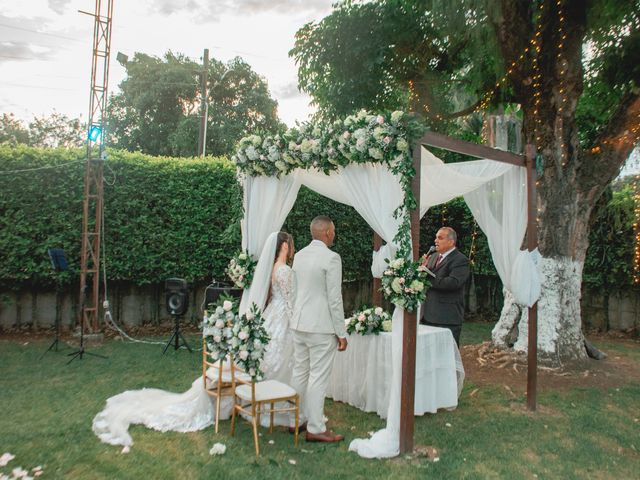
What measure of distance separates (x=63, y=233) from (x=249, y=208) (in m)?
4.37

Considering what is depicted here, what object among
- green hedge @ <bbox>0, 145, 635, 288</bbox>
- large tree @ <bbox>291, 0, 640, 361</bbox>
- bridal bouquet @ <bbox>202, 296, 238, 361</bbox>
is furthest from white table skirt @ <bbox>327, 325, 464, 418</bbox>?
green hedge @ <bbox>0, 145, 635, 288</bbox>

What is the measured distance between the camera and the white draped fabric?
15.6ft

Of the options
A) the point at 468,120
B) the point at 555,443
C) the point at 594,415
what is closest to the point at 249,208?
the point at 555,443

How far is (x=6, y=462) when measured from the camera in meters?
4.11

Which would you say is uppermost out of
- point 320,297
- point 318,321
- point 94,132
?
point 94,132

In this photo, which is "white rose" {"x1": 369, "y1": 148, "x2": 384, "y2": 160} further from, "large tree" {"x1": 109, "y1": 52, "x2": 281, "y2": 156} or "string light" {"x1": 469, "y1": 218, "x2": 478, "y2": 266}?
"large tree" {"x1": 109, "y1": 52, "x2": 281, "y2": 156}

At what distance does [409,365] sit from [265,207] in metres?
2.57

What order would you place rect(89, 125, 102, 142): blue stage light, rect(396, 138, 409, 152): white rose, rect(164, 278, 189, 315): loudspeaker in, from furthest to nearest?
rect(89, 125, 102, 142): blue stage light, rect(164, 278, 189, 315): loudspeaker, rect(396, 138, 409, 152): white rose

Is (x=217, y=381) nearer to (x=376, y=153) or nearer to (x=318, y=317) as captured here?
(x=318, y=317)

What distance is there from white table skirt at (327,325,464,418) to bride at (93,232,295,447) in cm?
74

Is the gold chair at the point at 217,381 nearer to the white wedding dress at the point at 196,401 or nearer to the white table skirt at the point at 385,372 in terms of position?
the white wedding dress at the point at 196,401

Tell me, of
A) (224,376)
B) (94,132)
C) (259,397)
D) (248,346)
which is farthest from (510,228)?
(94,132)

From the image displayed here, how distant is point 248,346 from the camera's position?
4672 mm

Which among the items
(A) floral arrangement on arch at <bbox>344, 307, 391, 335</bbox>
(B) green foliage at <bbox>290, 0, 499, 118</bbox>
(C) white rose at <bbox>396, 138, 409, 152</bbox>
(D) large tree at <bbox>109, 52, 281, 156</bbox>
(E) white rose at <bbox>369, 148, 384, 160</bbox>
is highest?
(D) large tree at <bbox>109, 52, 281, 156</bbox>
